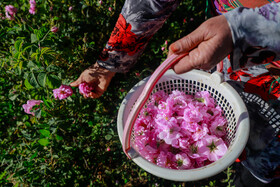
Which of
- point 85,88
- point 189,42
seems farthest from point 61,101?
point 189,42

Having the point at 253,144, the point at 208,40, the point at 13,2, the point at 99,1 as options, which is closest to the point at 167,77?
the point at 208,40

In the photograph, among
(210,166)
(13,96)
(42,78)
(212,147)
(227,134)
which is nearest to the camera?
(210,166)

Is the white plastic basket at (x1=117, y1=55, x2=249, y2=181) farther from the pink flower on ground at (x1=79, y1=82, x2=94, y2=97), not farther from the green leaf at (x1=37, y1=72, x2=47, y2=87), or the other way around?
the green leaf at (x1=37, y1=72, x2=47, y2=87)

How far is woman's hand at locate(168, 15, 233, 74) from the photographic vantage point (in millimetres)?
703

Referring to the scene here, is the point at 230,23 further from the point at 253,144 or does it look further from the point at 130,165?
the point at 130,165

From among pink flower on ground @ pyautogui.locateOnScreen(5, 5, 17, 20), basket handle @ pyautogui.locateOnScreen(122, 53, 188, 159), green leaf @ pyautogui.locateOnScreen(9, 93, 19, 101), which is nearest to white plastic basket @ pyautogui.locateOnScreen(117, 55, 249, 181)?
basket handle @ pyautogui.locateOnScreen(122, 53, 188, 159)

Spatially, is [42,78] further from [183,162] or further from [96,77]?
[183,162]

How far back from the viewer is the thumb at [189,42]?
0.73m

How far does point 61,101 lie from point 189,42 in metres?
1.03

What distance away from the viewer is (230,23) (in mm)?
706

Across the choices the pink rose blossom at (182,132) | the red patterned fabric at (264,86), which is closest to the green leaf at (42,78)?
the pink rose blossom at (182,132)

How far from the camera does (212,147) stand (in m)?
1.04

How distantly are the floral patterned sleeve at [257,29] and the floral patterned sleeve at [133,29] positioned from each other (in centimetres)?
50

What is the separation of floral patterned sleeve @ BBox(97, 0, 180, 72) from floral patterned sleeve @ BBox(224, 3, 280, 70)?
0.50 m
